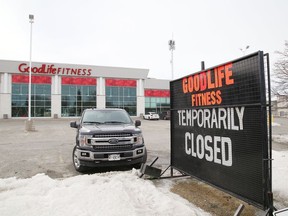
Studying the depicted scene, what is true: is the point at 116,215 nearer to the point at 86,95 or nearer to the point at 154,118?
the point at 154,118

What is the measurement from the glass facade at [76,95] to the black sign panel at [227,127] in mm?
38568

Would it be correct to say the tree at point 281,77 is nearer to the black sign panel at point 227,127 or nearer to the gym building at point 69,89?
the black sign panel at point 227,127

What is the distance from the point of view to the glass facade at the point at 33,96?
38406 mm

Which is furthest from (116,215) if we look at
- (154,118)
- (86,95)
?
(86,95)

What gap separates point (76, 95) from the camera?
136 ft

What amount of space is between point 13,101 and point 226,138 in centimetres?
4199

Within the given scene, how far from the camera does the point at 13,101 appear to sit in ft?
125

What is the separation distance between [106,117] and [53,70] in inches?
1433

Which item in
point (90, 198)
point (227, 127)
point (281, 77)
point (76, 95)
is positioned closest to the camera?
point (227, 127)

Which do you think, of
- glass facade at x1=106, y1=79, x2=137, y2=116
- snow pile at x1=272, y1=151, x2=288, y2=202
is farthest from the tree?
glass facade at x1=106, y1=79, x2=137, y2=116

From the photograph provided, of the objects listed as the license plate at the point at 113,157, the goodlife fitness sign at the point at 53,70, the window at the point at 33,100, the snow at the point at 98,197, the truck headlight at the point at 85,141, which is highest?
the goodlife fitness sign at the point at 53,70

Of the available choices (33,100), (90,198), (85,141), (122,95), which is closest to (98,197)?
(90,198)

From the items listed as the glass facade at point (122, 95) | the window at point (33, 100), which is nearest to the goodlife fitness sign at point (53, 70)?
the window at point (33, 100)

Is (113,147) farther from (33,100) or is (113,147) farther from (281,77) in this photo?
(33,100)
